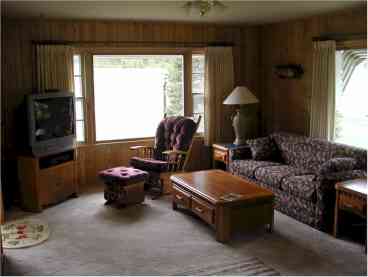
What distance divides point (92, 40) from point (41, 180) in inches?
78.8

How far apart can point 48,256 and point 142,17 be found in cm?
315

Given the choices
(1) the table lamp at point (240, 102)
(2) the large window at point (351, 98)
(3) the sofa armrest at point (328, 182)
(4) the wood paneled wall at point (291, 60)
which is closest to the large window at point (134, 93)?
A: (1) the table lamp at point (240, 102)

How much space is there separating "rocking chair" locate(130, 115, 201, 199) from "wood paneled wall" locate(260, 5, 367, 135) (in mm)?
1458

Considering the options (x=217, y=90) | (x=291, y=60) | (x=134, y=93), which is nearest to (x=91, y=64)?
(x=134, y=93)

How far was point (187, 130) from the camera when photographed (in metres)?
5.88

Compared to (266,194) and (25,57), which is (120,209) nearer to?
(266,194)

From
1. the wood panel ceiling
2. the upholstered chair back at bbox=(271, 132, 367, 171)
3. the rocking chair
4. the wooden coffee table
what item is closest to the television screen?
the rocking chair

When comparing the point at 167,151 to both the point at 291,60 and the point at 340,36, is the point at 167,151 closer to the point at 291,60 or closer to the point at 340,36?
the point at 291,60

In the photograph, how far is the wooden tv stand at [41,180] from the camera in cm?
510

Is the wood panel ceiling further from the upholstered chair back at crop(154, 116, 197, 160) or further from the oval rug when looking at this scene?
the oval rug

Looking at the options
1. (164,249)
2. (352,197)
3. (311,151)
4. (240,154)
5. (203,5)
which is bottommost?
(164,249)

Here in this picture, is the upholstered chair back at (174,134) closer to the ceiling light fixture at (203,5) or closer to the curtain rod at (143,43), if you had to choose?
the curtain rod at (143,43)

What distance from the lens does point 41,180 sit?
514cm

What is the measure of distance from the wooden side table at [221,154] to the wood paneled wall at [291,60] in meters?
0.87
